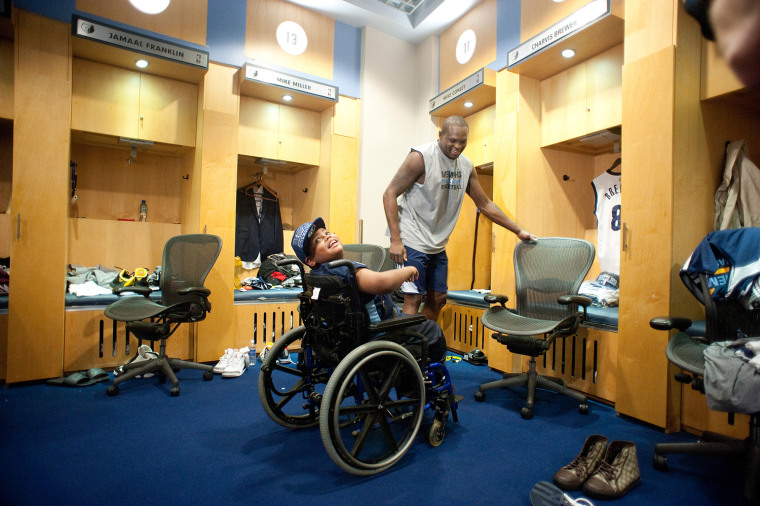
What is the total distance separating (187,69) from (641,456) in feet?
12.9

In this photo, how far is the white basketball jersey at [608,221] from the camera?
9.93 ft

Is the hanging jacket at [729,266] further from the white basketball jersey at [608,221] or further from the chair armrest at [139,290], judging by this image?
the chair armrest at [139,290]

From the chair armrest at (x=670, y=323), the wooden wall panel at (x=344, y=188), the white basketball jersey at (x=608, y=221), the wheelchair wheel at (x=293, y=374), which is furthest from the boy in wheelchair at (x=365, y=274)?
the wooden wall panel at (x=344, y=188)

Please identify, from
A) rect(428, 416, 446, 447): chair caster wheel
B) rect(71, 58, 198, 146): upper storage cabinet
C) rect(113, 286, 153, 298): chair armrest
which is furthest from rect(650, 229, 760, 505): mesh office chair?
rect(71, 58, 198, 146): upper storage cabinet

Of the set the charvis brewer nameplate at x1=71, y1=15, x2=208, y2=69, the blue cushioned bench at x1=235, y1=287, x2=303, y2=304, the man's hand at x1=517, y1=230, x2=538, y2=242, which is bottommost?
the blue cushioned bench at x1=235, y1=287, x2=303, y2=304

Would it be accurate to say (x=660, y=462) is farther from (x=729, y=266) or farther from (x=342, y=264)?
(x=342, y=264)

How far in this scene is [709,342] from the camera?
177 centimetres

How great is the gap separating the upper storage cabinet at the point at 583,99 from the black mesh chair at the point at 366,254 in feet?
5.49

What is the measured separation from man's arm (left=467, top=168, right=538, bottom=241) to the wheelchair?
1.17 metres

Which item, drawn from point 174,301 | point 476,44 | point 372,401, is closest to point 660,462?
point 372,401

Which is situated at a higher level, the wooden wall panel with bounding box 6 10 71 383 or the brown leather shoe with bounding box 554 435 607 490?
the wooden wall panel with bounding box 6 10 71 383

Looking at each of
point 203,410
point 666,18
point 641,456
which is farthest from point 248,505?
point 666,18

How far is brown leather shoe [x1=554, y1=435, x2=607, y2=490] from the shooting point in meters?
1.53

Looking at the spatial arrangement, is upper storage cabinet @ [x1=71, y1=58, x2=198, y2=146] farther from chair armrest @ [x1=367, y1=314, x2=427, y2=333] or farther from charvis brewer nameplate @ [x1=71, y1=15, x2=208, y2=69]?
chair armrest @ [x1=367, y1=314, x2=427, y2=333]
